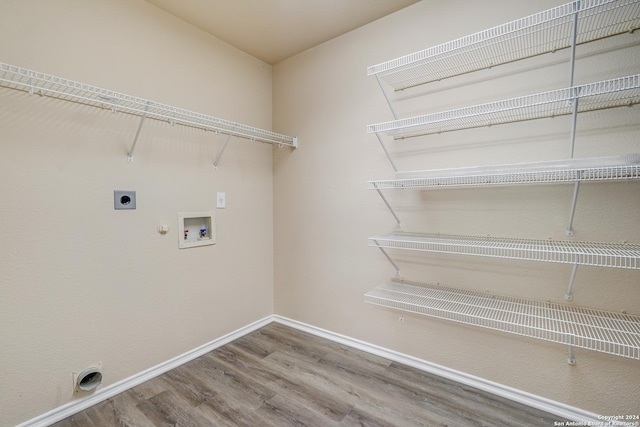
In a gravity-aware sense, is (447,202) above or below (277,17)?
below

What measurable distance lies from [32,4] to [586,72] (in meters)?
2.78

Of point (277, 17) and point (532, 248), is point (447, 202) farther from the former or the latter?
point (277, 17)

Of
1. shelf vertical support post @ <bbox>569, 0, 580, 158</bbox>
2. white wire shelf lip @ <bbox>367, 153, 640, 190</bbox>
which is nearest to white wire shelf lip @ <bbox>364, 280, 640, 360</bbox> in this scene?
white wire shelf lip @ <bbox>367, 153, 640, 190</bbox>

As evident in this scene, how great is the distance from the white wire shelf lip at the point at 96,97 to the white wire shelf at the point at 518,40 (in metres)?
1.22

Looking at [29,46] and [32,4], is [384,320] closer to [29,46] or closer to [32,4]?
[29,46]

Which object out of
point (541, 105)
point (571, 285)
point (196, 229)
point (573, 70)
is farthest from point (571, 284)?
point (196, 229)

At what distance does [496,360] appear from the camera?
1.64 m

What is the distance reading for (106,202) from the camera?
5.34 feet

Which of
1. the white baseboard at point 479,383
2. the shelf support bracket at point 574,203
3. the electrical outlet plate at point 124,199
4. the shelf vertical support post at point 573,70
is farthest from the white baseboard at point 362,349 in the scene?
the shelf vertical support post at point 573,70

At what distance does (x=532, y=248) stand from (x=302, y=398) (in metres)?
1.48

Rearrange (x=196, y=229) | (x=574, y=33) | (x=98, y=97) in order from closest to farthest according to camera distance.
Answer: (x=574, y=33), (x=98, y=97), (x=196, y=229)

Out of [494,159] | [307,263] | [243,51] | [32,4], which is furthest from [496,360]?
[32,4]

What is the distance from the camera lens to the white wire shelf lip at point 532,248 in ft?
3.93

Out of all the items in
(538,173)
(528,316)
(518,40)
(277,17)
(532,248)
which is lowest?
(528,316)
